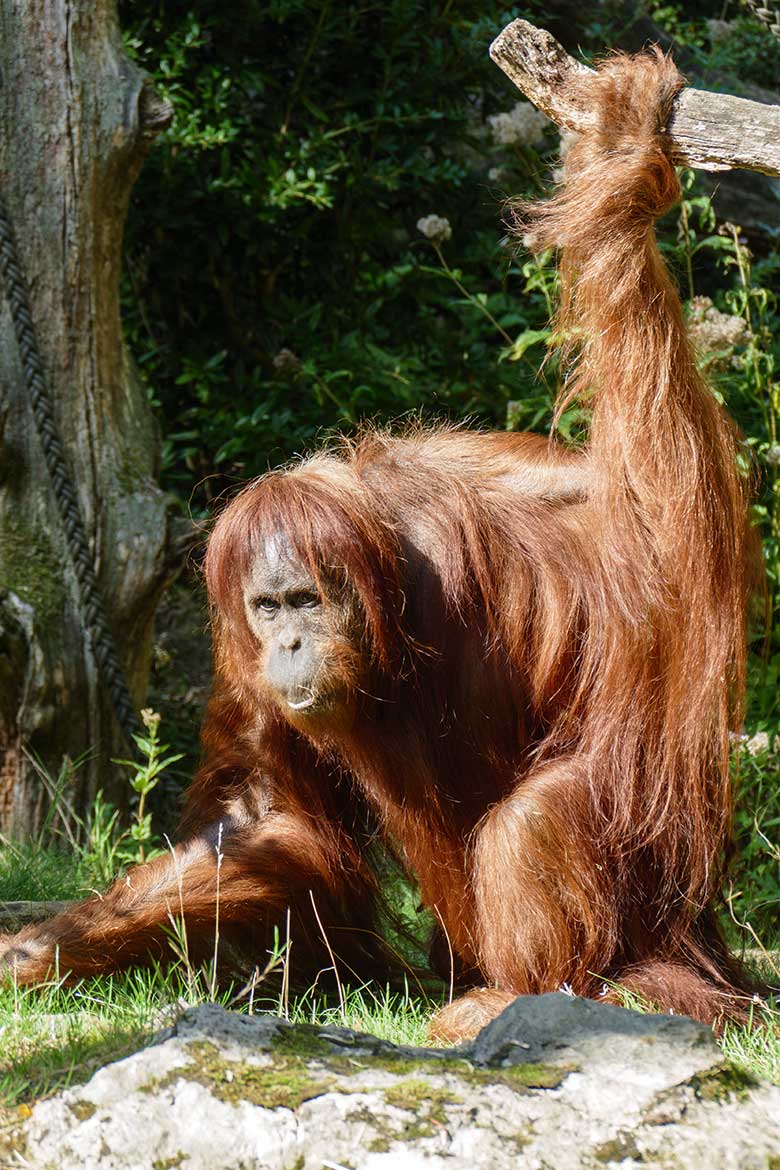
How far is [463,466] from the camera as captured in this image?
3.63 metres

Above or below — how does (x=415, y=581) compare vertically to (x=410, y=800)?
above

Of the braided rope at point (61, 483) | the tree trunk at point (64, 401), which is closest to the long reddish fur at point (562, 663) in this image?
the braided rope at point (61, 483)

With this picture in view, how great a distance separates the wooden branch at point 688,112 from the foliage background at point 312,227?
2.82 metres

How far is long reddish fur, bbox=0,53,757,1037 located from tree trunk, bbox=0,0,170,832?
125 cm

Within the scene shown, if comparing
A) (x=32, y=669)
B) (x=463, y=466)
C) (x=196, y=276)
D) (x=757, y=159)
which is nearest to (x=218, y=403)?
(x=196, y=276)

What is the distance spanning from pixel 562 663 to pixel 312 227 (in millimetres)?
4123

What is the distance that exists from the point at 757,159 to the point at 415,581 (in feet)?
3.90

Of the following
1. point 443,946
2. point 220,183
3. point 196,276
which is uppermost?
point 220,183

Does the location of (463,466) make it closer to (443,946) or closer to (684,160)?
(684,160)

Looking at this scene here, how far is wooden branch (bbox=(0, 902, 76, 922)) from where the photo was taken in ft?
12.1

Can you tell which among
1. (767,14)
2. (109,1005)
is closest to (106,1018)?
(109,1005)

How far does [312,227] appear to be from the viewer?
22.8ft

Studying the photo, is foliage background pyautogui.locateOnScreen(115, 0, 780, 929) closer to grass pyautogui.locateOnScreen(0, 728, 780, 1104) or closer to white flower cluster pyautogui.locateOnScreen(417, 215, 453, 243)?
white flower cluster pyautogui.locateOnScreen(417, 215, 453, 243)

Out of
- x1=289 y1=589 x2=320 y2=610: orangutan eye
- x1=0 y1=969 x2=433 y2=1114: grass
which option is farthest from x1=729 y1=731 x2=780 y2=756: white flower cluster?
x1=289 y1=589 x2=320 y2=610: orangutan eye
